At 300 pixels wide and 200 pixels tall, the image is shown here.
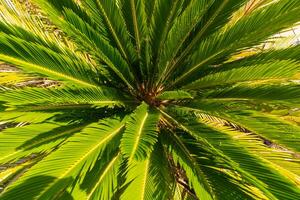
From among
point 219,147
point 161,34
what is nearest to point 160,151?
point 219,147

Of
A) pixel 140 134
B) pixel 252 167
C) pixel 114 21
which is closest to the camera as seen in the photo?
pixel 252 167

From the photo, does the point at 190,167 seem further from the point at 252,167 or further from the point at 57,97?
the point at 57,97

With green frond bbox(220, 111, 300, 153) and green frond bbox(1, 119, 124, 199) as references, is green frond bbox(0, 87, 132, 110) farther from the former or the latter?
green frond bbox(220, 111, 300, 153)

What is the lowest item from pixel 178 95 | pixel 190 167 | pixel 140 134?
pixel 190 167

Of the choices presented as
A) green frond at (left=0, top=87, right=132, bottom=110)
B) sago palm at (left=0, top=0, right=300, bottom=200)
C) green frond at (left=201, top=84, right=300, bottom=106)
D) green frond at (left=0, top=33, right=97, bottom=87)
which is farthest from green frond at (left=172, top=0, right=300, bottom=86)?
green frond at (left=0, top=33, right=97, bottom=87)

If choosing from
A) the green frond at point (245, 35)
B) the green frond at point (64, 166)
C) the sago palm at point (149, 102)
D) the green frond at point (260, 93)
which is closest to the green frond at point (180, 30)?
the sago palm at point (149, 102)

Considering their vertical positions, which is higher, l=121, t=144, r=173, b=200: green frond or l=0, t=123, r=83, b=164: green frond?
l=0, t=123, r=83, b=164: green frond

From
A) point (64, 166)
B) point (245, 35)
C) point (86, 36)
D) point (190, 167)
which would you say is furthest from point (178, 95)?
point (64, 166)

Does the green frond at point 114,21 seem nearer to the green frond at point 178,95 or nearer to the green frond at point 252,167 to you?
the green frond at point 178,95
